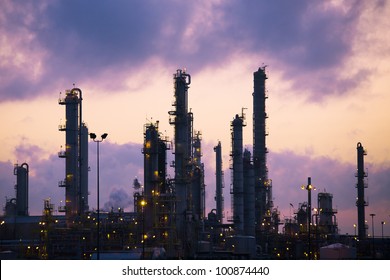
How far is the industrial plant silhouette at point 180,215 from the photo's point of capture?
5869cm

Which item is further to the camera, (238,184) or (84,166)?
(238,184)

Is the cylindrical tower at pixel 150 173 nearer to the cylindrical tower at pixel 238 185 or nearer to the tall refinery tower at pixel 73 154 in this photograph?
the tall refinery tower at pixel 73 154

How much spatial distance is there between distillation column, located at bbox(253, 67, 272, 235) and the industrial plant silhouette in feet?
0.34

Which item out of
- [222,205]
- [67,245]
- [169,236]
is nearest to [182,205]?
[169,236]

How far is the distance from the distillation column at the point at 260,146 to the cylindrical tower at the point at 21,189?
81.1 ft

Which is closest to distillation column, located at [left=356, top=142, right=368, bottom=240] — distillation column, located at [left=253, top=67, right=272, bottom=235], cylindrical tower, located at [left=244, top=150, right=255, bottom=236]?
distillation column, located at [left=253, top=67, right=272, bottom=235]

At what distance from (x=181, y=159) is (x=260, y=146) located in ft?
66.6

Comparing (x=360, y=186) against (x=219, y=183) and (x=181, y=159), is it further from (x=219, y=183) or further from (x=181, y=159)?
(x=181, y=159)

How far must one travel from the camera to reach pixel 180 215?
193 feet

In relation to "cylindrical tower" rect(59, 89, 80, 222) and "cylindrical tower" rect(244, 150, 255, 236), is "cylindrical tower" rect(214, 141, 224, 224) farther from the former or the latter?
"cylindrical tower" rect(59, 89, 80, 222)

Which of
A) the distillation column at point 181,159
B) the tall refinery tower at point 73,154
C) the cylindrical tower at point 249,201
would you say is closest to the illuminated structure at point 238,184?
the cylindrical tower at point 249,201

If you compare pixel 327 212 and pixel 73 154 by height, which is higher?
pixel 73 154

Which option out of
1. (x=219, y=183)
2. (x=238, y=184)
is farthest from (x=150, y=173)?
(x=219, y=183)

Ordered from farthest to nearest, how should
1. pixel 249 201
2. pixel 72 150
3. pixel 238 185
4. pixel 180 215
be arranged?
1. pixel 249 201
2. pixel 238 185
3. pixel 72 150
4. pixel 180 215
